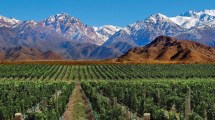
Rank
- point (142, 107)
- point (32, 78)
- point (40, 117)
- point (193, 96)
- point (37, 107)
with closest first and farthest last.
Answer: point (40, 117), point (142, 107), point (37, 107), point (193, 96), point (32, 78)

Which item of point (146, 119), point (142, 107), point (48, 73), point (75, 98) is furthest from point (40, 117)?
point (48, 73)

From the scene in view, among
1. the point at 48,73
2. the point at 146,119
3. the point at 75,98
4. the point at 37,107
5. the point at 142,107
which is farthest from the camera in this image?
the point at 48,73

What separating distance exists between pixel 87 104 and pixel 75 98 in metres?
7.95

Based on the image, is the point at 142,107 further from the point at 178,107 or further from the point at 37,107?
the point at 37,107

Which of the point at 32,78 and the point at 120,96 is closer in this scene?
the point at 120,96

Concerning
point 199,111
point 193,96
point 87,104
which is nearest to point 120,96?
point 87,104

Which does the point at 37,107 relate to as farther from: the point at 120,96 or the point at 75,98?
the point at 75,98

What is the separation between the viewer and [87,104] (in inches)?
2190

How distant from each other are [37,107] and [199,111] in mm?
16083

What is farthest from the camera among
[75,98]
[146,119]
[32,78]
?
[32,78]

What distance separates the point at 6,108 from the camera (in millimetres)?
40719

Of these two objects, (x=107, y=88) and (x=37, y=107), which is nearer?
(x=37, y=107)

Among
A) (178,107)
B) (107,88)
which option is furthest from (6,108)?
(107,88)

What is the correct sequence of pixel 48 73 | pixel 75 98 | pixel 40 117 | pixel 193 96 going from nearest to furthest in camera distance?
1. pixel 40 117
2. pixel 193 96
3. pixel 75 98
4. pixel 48 73
